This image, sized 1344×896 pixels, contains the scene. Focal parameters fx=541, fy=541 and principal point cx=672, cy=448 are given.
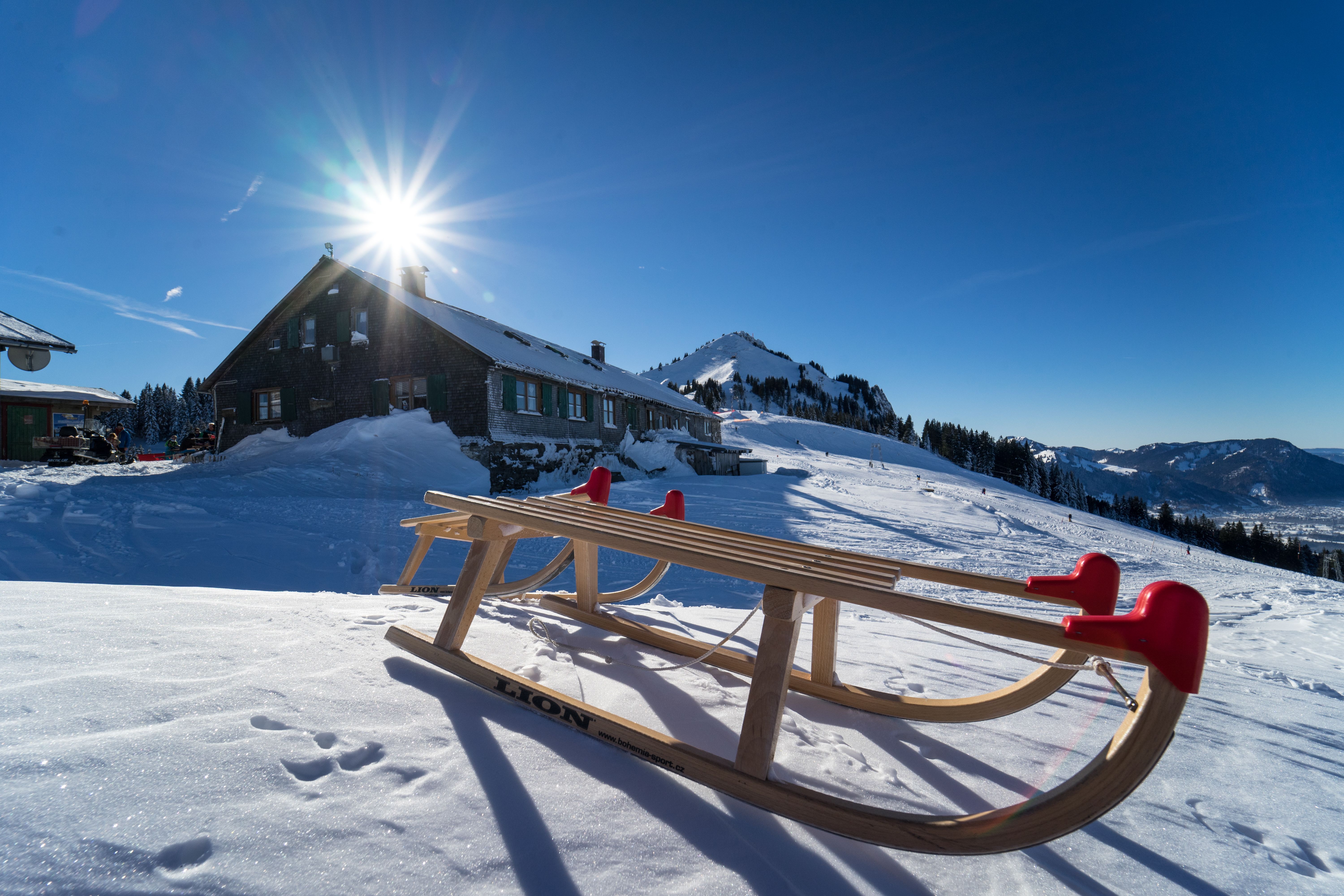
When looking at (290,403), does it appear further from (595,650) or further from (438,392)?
(595,650)

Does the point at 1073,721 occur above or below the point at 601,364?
below

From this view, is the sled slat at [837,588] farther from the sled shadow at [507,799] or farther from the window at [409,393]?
the window at [409,393]

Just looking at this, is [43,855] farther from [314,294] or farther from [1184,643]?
[314,294]

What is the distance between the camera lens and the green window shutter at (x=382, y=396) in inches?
704

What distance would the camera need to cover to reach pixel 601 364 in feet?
92.0

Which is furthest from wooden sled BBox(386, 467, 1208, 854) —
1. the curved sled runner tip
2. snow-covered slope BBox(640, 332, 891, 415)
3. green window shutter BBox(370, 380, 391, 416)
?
snow-covered slope BBox(640, 332, 891, 415)

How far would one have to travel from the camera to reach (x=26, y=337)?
774 centimetres

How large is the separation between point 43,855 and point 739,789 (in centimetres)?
178

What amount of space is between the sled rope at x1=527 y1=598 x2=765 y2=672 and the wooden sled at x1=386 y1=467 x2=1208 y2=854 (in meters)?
0.47

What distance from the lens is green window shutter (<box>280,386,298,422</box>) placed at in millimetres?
19266

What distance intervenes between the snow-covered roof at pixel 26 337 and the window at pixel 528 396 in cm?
1014

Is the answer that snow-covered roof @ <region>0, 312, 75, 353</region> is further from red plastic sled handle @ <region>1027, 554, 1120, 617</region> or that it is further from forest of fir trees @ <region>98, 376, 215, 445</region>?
forest of fir trees @ <region>98, 376, 215, 445</region>

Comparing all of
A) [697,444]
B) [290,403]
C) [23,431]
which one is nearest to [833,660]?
[697,444]

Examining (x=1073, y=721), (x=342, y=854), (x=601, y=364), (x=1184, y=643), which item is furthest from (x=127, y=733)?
(x=601, y=364)
